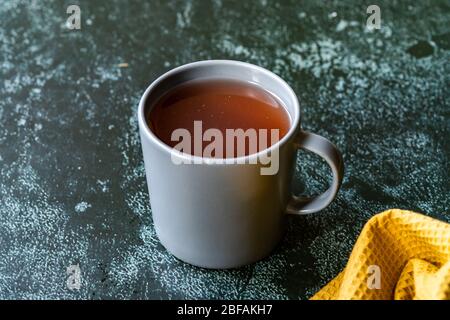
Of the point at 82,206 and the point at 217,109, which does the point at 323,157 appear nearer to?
the point at 217,109

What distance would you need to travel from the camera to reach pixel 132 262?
71 cm

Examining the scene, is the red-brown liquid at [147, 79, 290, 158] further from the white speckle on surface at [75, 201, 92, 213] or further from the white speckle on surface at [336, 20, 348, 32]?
the white speckle on surface at [336, 20, 348, 32]

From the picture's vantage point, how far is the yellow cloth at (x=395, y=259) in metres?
0.62

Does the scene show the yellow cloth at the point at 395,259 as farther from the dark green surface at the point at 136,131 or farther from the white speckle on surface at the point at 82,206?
the white speckle on surface at the point at 82,206

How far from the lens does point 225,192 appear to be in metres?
0.62

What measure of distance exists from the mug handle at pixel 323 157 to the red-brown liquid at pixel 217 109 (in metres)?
0.03

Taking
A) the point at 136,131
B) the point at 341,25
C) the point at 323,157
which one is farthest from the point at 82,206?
the point at 341,25

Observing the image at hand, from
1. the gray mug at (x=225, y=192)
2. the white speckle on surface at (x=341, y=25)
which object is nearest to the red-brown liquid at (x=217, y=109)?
the gray mug at (x=225, y=192)

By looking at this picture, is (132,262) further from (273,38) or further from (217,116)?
(273,38)

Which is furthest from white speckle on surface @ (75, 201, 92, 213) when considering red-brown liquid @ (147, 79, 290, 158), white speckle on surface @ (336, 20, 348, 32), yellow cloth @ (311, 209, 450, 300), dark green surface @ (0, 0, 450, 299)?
white speckle on surface @ (336, 20, 348, 32)

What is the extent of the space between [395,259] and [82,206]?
325 millimetres

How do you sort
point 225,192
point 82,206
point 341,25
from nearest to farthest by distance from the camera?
point 225,192 → point 82,206 → point 341,25

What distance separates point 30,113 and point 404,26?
508 millimetres
